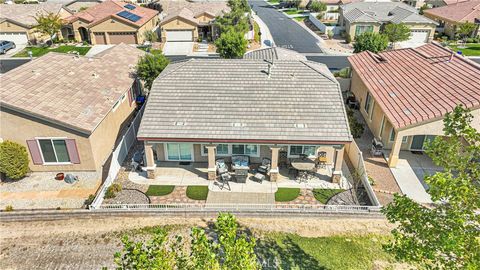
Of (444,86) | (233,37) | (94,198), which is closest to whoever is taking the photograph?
(94,198)

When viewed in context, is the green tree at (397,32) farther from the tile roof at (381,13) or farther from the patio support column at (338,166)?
the patio support column at (338,166)

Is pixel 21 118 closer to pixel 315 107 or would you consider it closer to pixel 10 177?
pixel 10 177

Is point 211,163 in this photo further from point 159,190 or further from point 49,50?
point 49,50

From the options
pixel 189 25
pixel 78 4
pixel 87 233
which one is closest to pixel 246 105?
pixel 87 233

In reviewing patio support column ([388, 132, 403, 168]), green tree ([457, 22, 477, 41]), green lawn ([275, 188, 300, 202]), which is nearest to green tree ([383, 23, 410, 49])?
green tree ([457, 22, 477, 41])

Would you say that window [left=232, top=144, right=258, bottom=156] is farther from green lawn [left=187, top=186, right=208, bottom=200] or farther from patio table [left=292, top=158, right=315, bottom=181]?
green lawn [left=187, top=186, right=208, bottom=200]

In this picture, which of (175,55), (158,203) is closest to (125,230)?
(158,203)
